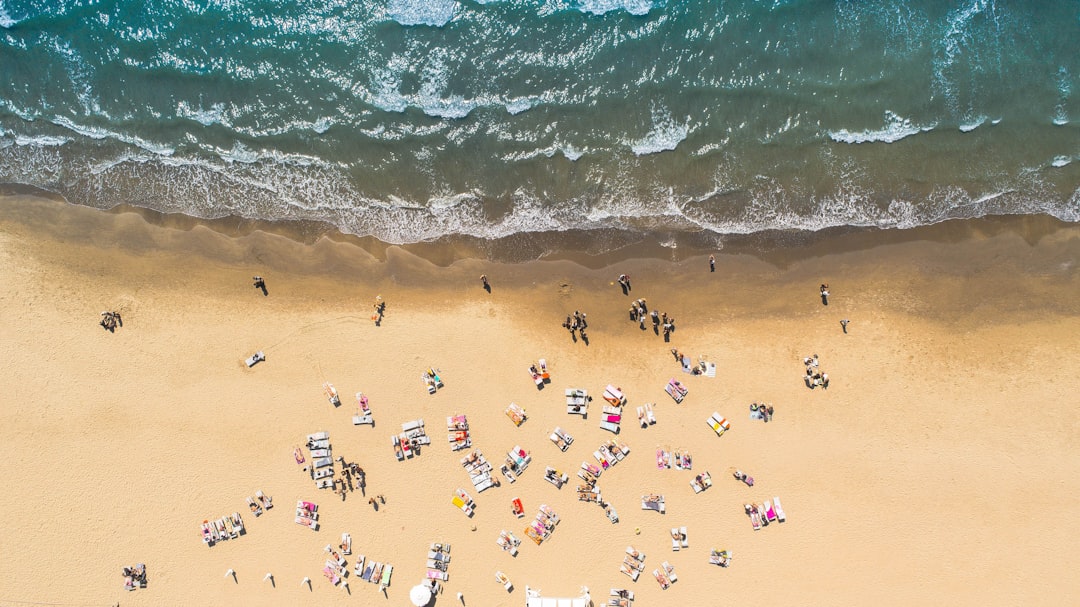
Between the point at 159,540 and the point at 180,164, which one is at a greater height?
the point at 180,164

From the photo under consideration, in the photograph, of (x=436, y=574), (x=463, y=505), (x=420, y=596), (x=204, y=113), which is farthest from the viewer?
(x=204, y=113)

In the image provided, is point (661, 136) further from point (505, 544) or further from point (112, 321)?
point (112, 321)

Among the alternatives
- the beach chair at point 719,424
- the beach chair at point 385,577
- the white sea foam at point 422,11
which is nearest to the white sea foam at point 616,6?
the white sea foam at point 422,11

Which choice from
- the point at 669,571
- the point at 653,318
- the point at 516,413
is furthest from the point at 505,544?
the point at 653,318

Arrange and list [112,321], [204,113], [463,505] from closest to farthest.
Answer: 1. [463,505]
2. [112,321]
3. [204,113]

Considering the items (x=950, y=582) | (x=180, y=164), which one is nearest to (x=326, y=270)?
(x=180, y=164)

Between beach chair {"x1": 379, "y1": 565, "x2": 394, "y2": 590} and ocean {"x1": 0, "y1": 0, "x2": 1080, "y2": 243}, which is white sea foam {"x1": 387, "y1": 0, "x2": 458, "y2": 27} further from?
beach chair {"x1": 379, "y1": 565, "x2": 394, "y2": 590}

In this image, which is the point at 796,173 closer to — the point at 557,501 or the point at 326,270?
the point at 557,501
